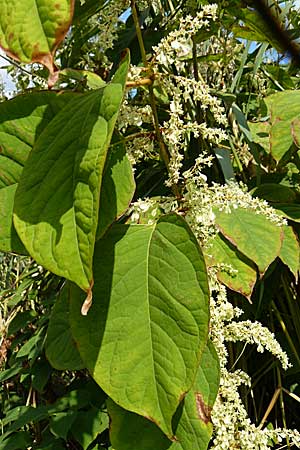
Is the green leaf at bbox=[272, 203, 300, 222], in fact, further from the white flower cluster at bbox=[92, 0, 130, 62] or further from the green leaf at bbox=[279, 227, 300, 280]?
the white flower cluster at bbox=[92, 0, 130, 62]

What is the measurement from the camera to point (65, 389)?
4.95 ft

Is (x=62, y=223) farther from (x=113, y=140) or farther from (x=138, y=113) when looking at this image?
(x=138, y=113)

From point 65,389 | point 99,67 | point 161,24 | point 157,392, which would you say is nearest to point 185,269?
point 157,392

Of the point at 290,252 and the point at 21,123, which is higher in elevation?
the point at 21,123

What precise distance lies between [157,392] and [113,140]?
0.28 metres

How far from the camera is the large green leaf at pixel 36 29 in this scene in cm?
49

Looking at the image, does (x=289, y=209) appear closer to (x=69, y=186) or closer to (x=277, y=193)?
(x=277, y=193)

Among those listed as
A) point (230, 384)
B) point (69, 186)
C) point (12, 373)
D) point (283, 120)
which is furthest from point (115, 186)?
point (12, 373)

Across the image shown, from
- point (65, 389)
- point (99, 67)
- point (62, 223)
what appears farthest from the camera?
point (65, 389)

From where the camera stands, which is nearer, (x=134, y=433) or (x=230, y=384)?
(x=134, y=433)

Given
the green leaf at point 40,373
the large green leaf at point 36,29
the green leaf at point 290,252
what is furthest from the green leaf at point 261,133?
the large green leaf at point 36,29

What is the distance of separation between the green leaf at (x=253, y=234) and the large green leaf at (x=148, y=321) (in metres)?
0.23

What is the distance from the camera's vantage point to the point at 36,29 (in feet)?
1.61

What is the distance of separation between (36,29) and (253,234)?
0.53m
